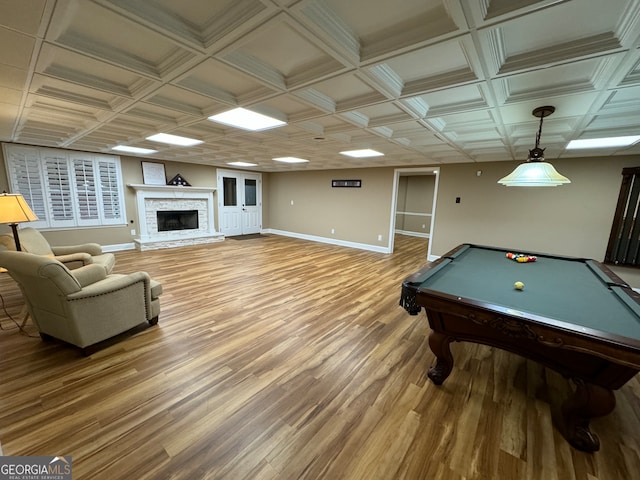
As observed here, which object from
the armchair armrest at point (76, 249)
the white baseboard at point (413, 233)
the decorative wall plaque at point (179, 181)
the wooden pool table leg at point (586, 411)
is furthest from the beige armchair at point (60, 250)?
the white baseboard at point (413, 233)

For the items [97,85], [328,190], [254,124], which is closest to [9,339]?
[97,85]

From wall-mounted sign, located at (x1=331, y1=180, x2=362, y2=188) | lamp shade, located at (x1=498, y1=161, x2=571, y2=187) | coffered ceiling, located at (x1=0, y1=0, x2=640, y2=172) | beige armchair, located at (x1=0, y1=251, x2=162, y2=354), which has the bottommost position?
beige armchair, located at (x1=0, y1=251, x2=162, y2=354)

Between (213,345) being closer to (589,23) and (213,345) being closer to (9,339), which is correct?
(9,339)

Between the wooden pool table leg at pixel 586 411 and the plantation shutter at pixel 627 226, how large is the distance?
14.4 ft

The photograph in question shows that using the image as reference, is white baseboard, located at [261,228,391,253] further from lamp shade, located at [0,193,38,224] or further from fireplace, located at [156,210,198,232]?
lamp shade, located at [0,193,38,224]

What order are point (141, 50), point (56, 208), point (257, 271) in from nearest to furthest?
point (141, 50) < point (257, 271) < point (56, 208)

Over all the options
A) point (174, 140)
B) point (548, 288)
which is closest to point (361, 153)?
point (174, 140)

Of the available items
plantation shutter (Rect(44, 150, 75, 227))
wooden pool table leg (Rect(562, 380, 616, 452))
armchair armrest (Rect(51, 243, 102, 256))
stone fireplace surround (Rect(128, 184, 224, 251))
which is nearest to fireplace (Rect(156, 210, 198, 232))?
stone fireplace surround (Rect(128, 184, 224, 251))

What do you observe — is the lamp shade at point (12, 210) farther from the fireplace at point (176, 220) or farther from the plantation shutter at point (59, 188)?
the fireplace at point (176, 220)

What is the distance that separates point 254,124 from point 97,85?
1.41 metres

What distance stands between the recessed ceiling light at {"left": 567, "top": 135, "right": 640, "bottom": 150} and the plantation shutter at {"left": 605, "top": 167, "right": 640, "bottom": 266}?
1174 mm

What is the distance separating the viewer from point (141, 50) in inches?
59.7

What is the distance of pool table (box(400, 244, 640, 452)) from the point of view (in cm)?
134

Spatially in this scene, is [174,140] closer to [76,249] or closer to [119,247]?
[76,249]
